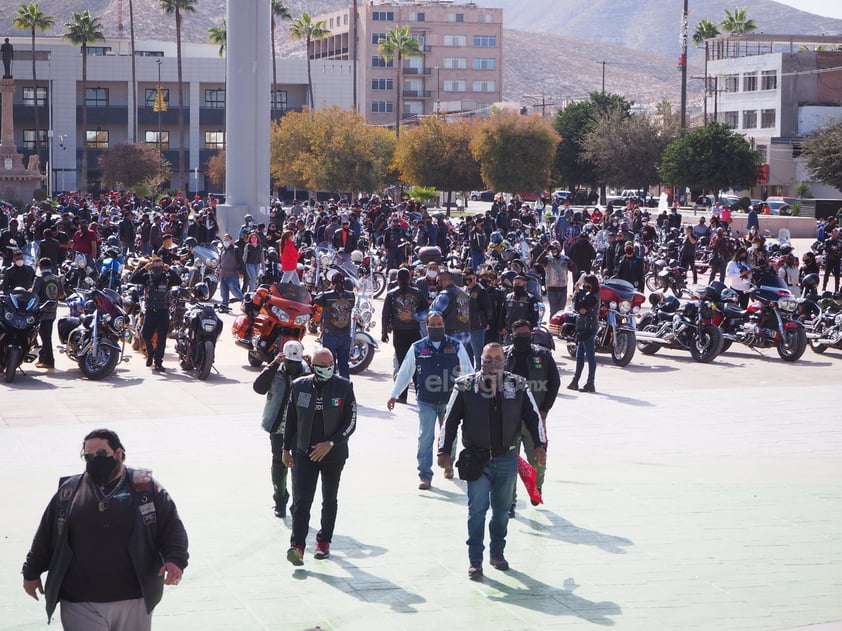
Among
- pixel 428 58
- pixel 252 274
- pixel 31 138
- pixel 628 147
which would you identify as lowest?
pixel 252 274

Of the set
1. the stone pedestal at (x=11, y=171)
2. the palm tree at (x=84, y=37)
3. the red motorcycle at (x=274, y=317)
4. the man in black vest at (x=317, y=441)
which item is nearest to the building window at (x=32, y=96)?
the palm tree at (x=84, y=37)

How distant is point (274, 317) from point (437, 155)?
5128 cm

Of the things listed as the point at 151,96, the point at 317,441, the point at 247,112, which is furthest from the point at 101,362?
the point at 151,96

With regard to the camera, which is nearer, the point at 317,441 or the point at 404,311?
the point at 317,441

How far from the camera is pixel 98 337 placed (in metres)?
16.6

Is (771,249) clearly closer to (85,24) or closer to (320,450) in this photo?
(320,450)

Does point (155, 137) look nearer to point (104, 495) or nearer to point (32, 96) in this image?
point (32, 96)

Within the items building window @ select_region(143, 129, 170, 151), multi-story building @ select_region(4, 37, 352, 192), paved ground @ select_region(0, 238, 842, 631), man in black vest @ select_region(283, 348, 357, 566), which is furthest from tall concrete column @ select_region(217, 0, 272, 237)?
building window @ select_region(143, 129, 170, 151)

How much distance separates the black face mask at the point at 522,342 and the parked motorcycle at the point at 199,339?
23.4ft

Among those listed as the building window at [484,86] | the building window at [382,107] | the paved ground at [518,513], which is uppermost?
the building window at [484,86]

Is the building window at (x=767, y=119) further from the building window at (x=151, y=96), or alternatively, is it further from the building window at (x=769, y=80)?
the building window at (x=151, y=96)

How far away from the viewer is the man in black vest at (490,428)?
828 centimetres

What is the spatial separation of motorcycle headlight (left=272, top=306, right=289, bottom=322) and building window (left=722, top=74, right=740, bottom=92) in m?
82.3

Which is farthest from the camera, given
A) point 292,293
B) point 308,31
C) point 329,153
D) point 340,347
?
point 308,31
